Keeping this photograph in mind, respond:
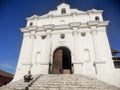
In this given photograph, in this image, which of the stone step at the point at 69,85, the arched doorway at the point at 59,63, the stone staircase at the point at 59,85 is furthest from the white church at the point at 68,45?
the stone staircase at the point at 59,85

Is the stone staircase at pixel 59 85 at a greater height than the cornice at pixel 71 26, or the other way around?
the cornice at pixel 71 26

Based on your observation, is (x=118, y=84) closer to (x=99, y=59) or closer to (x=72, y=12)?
(x=99, y=59)

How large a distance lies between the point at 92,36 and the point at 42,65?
848 centimetres

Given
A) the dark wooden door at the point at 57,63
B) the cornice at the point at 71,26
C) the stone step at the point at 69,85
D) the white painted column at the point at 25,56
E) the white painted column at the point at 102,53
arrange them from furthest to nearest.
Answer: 1. the cornice at the point at 71,26
2. the white painted column at the point at 25,56
3. the dark wooden door at the point at 57,63
4. the white painted column at the point at 102,53
5. the stone step at the point at 69,85

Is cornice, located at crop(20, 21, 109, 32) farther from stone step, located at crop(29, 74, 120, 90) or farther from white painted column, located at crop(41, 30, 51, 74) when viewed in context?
stone step, located at crop(29, 74, 120, 90)

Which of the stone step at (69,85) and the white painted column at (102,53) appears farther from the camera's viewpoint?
the white painted column at (102,53)

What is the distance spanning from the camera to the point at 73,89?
26.6 ft

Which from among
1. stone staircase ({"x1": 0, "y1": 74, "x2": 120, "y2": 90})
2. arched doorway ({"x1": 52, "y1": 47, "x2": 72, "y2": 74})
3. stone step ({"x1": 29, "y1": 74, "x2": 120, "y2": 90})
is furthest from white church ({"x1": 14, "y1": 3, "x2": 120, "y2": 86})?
stone staircase ({"x1": 0, "y1": 74, "x2": 120, "y2": 90})

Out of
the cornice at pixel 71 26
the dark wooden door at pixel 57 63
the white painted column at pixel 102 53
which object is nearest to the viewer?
the white painted column at pixel 102 53

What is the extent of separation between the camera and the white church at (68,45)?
1427 cm

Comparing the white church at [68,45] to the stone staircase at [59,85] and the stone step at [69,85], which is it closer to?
the stone step at [69,85]

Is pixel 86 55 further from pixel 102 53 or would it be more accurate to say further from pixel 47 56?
pixel 47 56

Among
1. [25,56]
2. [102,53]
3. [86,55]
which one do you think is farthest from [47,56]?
[102,53]

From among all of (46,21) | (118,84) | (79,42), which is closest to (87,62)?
(79,42)
